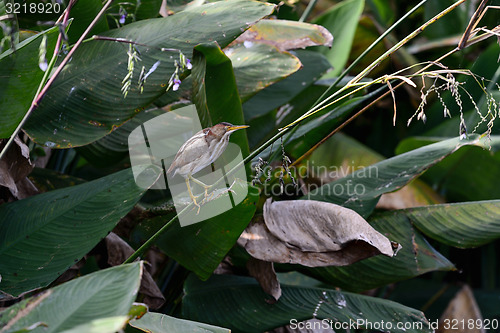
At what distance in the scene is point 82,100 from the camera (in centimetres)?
128

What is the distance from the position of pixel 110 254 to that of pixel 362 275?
25.3 inches

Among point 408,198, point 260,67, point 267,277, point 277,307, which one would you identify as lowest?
point 408,198

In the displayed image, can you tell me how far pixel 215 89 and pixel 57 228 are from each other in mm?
462

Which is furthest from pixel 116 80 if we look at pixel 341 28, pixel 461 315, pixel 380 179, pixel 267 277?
pixel 461 315

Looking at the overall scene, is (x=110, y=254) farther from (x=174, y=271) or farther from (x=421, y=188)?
(x=421, y=188)

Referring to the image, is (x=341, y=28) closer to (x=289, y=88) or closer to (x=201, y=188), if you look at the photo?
(x=289, y=88)

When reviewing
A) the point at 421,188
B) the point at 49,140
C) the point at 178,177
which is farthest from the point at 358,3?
the point at 49,140

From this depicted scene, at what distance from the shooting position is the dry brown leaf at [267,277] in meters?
1.24

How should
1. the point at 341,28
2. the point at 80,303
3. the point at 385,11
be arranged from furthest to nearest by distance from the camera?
the point at 385,11 → the point at 341,28 → the point at 80,303

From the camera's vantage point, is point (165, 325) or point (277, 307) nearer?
point (165, 325)

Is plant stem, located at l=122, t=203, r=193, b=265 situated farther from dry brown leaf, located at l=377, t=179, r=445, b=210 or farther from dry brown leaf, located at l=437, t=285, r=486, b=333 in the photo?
dry brown leaf, located at l=437, t=285, r=486, b=333

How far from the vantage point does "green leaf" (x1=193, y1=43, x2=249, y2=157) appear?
1.15m

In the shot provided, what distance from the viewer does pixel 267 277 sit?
1245mm

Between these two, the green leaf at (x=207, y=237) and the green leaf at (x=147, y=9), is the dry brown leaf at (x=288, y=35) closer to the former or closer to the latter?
the green leaf at (x=147, y=9)
